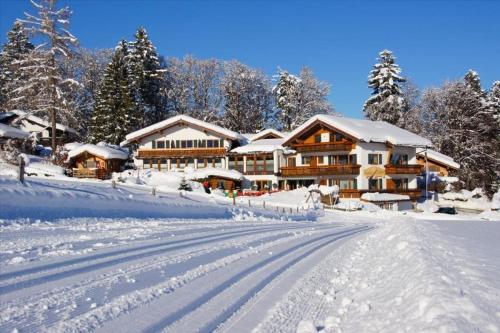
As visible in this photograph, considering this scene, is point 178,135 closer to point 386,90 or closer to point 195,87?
point 195,87

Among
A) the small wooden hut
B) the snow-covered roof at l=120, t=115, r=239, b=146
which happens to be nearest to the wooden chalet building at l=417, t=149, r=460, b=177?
the snow-covered roof at l=120, t=115, r=239, b=146

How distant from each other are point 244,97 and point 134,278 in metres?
66.2

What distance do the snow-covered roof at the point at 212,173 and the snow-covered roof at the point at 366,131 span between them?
6721 mm

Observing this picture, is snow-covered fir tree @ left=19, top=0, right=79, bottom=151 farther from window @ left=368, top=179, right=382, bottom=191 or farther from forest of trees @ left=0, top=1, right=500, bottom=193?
window @ left=368, top=179, right=382, bottom=191

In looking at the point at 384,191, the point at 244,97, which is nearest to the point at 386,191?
the point at 384,191

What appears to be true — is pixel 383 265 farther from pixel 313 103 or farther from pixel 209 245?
pixel 313 103

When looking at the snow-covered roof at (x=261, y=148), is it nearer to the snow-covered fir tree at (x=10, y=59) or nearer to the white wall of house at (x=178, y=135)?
the white wall of house at (x=178, y=135)

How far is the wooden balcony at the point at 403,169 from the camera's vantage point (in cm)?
4981

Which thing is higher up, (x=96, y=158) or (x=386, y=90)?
(x=386, y=90)

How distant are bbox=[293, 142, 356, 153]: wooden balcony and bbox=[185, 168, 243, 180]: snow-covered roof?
738cm

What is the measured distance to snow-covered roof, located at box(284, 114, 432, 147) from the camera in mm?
48484

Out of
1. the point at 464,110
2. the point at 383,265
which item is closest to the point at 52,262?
the point at 383,265

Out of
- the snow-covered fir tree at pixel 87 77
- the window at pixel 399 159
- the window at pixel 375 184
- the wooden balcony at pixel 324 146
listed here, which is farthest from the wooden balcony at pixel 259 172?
the snow-covered fir tree at pixel 87 77

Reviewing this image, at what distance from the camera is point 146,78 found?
65.1m
